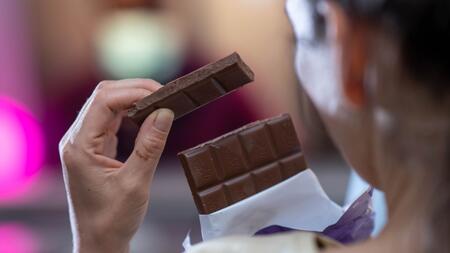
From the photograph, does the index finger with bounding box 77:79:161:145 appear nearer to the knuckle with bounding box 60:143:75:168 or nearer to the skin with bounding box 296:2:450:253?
the knuckle with bounding box 60:143:75:168

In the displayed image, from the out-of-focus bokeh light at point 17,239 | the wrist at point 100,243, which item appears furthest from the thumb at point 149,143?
the out-of-focus bokeh light at point 17,239

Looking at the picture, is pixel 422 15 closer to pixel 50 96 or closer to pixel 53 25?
pixel 50 96

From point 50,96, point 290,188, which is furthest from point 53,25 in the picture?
point 290,188

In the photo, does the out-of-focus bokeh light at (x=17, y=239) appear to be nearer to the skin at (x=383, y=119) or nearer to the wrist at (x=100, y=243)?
the wrist at (x=100, y=243)

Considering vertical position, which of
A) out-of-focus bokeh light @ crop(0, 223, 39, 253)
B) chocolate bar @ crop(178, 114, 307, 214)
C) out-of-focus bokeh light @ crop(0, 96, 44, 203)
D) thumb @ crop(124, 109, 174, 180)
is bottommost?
out-of-focus bokeh light @ crop(0, 223, 39, 253)

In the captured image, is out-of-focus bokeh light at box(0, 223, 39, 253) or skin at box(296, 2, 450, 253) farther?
out-of-focus bokeh light at box(0, 223, 39, 253)

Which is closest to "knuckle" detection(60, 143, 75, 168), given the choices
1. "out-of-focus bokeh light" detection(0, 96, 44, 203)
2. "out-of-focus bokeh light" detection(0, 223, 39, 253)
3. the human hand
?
the human hand

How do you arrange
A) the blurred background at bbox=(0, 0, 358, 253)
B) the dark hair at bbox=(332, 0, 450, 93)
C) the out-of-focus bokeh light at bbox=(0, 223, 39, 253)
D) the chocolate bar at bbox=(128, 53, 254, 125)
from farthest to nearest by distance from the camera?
the blurred background at bbox=(0, 0, 358, 253), the out-of-focus bokeh light at bbox=(0, 223, 39, 253), the chocolate bar at bbox=(128, 53, 254, 125), the dark hair at bbox=(332, 0, 450, 93)
